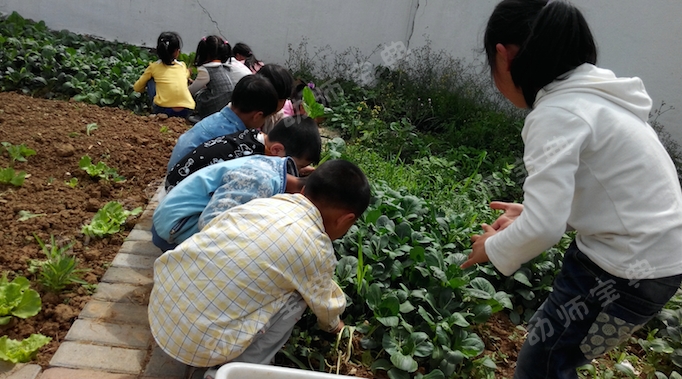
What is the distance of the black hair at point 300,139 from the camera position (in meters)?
2.61

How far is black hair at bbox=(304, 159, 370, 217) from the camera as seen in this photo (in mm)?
1952

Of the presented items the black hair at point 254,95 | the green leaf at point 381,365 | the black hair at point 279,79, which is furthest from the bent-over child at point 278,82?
the green leaf at point 381,365

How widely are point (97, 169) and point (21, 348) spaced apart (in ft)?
5.59

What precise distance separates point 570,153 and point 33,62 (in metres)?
5.57

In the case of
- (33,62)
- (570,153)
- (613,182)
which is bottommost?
(33,62)

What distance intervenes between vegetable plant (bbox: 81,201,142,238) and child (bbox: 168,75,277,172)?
0.38m

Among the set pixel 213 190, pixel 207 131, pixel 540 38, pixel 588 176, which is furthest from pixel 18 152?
pixel 588 176

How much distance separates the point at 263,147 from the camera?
9.12 feet

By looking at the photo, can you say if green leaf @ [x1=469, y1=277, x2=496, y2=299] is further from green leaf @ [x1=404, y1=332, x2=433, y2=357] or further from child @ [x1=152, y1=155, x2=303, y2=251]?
child @ [x1=152, y1=155, x2=303, y2=251]

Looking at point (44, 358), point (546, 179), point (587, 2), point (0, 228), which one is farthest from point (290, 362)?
point (587, 2)

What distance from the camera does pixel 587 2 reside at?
6.14m

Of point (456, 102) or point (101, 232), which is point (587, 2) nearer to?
point (456, 102)

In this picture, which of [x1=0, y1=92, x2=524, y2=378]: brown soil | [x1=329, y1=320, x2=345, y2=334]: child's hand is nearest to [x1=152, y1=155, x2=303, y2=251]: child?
[x1=0, y1=92, x2=524, y2=378]: brown soil

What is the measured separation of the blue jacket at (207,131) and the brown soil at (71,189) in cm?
50
